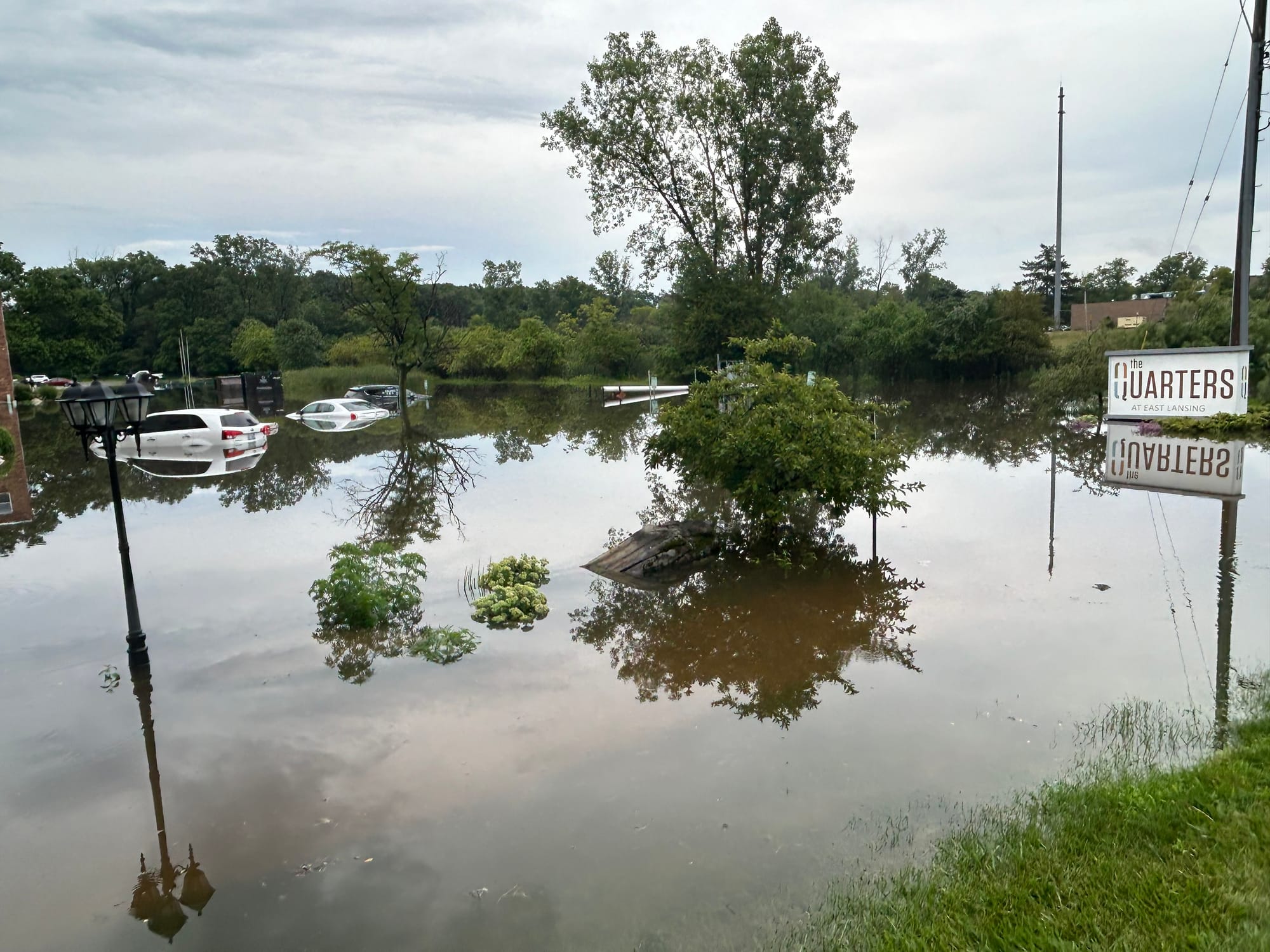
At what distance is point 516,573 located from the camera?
1185 cm

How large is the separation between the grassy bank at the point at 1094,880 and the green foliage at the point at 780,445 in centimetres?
691

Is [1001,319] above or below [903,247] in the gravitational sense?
below

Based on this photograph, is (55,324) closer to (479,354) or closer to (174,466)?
(479,354)

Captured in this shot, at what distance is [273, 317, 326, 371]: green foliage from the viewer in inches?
2773

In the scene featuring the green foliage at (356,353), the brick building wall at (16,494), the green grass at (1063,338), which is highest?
the green foliage at (356,353)

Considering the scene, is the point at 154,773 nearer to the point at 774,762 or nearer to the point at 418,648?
the point at 418,648

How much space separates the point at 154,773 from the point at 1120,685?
28.6 ft

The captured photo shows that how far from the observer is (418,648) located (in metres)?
9.44

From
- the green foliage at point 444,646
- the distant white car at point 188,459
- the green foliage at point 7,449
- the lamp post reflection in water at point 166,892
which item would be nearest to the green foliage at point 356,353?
the distant white car at point 188,459

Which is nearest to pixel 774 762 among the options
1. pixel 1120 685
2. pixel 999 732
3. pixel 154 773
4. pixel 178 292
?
pixel 999 732

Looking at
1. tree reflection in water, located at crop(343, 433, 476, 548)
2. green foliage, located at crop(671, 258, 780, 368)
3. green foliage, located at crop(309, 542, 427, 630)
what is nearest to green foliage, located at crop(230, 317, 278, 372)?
green foliage, located at crop(671, 258, 780, 368)

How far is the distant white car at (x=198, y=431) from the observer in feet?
87.3

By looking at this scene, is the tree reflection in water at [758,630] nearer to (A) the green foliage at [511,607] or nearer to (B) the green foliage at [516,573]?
(A) the green foliage at [511,607]

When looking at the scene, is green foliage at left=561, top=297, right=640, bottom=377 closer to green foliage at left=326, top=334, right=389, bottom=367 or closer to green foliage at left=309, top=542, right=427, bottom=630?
green foliage at left=326, top=334, right=389, bottom=367
